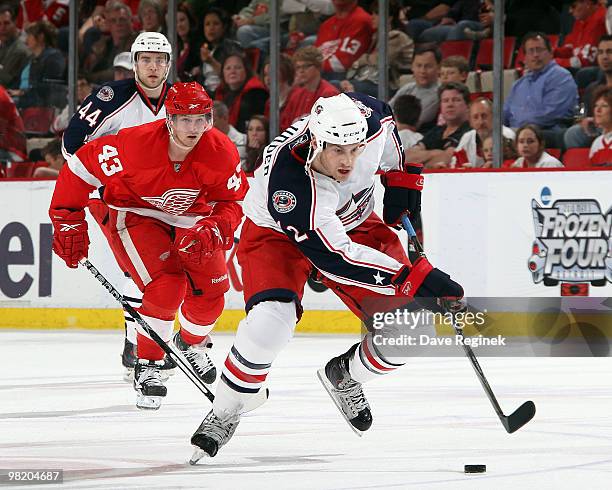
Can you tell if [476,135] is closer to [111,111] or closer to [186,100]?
[111,111]

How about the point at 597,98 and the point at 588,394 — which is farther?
the point at 597,98

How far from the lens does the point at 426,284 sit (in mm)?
3318

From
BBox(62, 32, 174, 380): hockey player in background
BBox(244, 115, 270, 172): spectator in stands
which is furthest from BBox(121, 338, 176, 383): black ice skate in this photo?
BBox(244, 115, 270, 172): spectator in stands

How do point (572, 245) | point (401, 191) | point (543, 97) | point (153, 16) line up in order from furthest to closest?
point (153, 16)
point (543, 97)
point (572, 245)
point (401, 191)

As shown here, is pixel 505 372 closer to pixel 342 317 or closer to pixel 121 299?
pixel 121 299

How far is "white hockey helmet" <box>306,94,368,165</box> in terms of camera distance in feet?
10.9

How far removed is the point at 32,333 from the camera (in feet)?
25.9

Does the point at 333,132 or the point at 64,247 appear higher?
the point at 333,132

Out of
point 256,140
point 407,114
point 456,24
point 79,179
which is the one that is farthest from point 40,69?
point 79,179

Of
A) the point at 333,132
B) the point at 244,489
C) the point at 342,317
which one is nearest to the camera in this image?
the point at 244,489

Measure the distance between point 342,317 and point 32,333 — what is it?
1849 millimetres

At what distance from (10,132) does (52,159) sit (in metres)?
0.43

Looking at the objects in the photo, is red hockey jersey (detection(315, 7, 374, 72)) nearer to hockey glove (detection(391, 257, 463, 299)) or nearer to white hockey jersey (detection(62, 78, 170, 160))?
white hockey jersey (detection(62, 78, 170, 160))

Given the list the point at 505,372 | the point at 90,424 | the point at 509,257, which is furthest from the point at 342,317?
the point at 90,424
